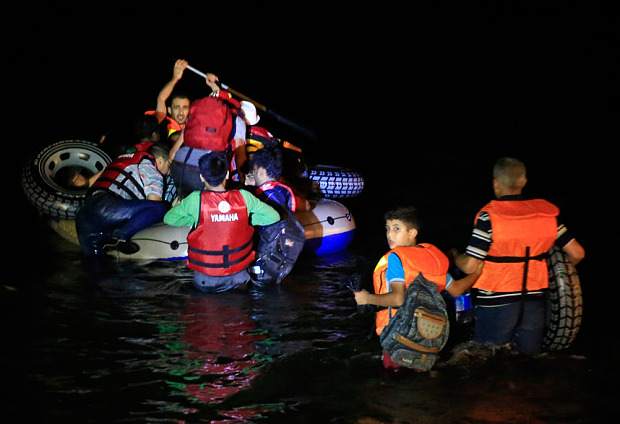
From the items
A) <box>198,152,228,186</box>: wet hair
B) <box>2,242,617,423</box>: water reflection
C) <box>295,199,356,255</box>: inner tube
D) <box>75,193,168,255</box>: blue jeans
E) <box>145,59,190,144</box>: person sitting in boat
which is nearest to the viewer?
<box>2,242,617,423</box>: water reflection

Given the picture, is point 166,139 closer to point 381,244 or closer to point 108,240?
point 108,240

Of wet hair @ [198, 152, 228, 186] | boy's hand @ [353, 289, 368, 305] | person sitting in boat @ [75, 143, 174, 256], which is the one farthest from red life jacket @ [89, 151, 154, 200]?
boy's hand @ [353, 289, 368, 305]

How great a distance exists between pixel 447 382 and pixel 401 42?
879 inches

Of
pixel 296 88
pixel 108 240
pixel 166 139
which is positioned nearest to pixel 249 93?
pixel 296 88

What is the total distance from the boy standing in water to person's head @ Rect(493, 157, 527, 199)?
2.21 ft

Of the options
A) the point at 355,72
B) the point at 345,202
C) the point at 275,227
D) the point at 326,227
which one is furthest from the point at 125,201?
the point at 355,72

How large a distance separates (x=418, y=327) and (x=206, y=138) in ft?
12.0

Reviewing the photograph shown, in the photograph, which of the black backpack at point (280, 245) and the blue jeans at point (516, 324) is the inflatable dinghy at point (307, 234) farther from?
the blue jeans at point (516, 324)

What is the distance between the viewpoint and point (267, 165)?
7508 millimetres

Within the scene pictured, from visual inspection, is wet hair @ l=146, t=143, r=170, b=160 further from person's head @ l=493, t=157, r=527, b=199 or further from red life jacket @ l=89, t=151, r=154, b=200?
person's head @ l=493, t=157, r=527, b=199

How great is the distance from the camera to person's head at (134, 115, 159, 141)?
8812 mm

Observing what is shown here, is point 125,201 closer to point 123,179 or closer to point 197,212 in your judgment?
point 123,179

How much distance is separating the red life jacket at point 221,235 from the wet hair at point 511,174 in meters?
2.50

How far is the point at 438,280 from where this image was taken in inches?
198
